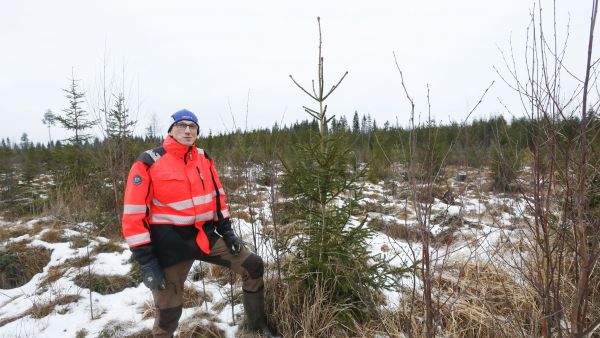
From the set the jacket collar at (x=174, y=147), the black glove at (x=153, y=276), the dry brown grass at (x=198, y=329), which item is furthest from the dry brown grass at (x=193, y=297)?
the jacket collar at (x=174, y=147)

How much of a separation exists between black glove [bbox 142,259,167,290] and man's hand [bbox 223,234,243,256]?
26.3 inches

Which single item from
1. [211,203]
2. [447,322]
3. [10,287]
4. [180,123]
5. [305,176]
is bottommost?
[10,287]

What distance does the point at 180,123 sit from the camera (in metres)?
2.61

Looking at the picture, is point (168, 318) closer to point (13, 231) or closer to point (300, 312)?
point (300, 312)

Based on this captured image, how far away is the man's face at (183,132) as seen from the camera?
258 cm

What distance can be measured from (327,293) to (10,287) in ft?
16.8

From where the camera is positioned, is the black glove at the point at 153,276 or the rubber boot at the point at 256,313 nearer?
the black glove at the point at 153,276

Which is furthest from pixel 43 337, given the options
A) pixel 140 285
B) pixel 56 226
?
pixel 56 226

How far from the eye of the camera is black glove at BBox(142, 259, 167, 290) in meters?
2.26

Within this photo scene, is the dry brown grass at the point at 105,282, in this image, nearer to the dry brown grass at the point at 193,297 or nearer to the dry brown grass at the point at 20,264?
the dry brown grass at the point at 193,297

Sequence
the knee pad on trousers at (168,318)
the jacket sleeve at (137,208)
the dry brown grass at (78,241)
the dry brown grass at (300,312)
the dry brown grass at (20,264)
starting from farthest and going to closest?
the dry brown grass at (78,241)
the dry brown grass at (20,264)
the dry brown grass at (300,312)
the knee pad on trousers at (168,318)
the jacket sleeve at (137,208)

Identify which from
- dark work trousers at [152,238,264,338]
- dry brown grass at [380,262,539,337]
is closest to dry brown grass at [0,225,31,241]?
dark work trousers at [152,238,264,338]

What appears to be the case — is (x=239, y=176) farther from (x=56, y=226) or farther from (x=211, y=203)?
(x=56, y=226)

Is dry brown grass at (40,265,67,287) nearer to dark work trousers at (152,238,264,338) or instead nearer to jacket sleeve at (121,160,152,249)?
dark work trousers at (152,238,264,338)
